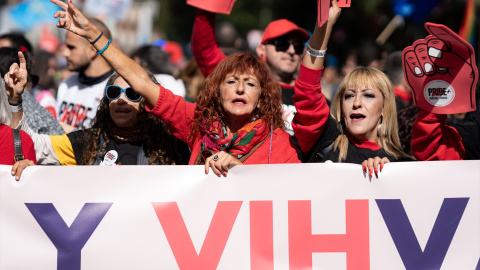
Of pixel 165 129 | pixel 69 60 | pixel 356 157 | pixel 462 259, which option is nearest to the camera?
pixel 462 259

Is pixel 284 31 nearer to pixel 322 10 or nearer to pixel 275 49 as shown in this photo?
pixel 275 49

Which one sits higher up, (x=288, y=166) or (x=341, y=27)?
(x=341, y=27)

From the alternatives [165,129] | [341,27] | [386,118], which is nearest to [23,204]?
[165,129]

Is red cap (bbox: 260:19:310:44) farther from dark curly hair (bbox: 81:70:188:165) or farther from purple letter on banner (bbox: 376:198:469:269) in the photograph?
purple letter on banner (bbox: 376:198:469:269)

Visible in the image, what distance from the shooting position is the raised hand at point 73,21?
3.82m

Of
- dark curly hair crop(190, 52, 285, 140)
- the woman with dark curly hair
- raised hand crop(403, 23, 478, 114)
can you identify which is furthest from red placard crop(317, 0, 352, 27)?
the woman with dark curly hair

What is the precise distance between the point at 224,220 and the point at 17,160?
109 centimetres

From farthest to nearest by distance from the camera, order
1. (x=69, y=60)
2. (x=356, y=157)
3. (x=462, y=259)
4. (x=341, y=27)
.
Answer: (x=341, y=27) < (x=69, y=60) < (x=356, y=157) < (x=462, y=259)

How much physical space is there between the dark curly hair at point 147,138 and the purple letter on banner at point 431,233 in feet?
4.27

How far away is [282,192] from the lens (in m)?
3.69

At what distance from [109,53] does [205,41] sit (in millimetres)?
1338

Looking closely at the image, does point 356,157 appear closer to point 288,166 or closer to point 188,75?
point 288,166

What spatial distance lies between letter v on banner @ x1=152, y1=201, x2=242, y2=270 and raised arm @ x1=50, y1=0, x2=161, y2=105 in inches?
Result: 24.2

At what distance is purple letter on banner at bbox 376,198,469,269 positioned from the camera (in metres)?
3.58
